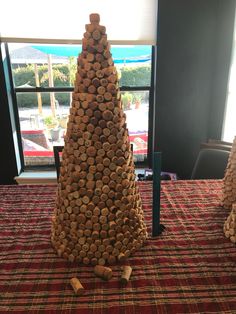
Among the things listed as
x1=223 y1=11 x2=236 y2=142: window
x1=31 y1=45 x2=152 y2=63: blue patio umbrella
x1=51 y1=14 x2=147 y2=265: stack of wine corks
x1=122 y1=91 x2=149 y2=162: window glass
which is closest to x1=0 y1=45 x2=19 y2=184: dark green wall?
x1=31 y1=45 x2=152 y2=63: blue patio umbrella

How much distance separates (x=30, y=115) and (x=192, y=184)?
1.77 meters

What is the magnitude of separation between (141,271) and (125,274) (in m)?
0.05

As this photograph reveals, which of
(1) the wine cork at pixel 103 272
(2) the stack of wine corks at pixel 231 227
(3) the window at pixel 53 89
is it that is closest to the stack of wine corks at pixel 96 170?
(1) the wine cork at pixel 103 272

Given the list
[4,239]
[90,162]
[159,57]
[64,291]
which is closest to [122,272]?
[64,291]

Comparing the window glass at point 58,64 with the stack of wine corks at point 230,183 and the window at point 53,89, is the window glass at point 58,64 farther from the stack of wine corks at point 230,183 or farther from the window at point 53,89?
the stack of wine corks at point 230,183

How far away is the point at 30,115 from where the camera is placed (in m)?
2.50

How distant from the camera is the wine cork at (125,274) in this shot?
2.28ft

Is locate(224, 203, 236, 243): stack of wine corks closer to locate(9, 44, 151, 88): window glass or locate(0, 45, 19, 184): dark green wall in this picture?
locate(9, 44, 151, 88): window glass

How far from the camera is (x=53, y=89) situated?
237 centimetres

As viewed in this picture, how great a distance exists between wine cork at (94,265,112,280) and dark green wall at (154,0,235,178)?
72.9 inches

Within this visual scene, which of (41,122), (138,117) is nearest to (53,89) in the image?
(41,122)

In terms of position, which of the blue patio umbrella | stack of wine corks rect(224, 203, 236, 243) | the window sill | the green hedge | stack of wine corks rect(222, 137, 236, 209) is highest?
the blue patio umbrella

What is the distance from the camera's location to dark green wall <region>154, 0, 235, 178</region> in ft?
7.09

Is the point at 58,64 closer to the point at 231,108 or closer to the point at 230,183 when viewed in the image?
the point at 231,108
